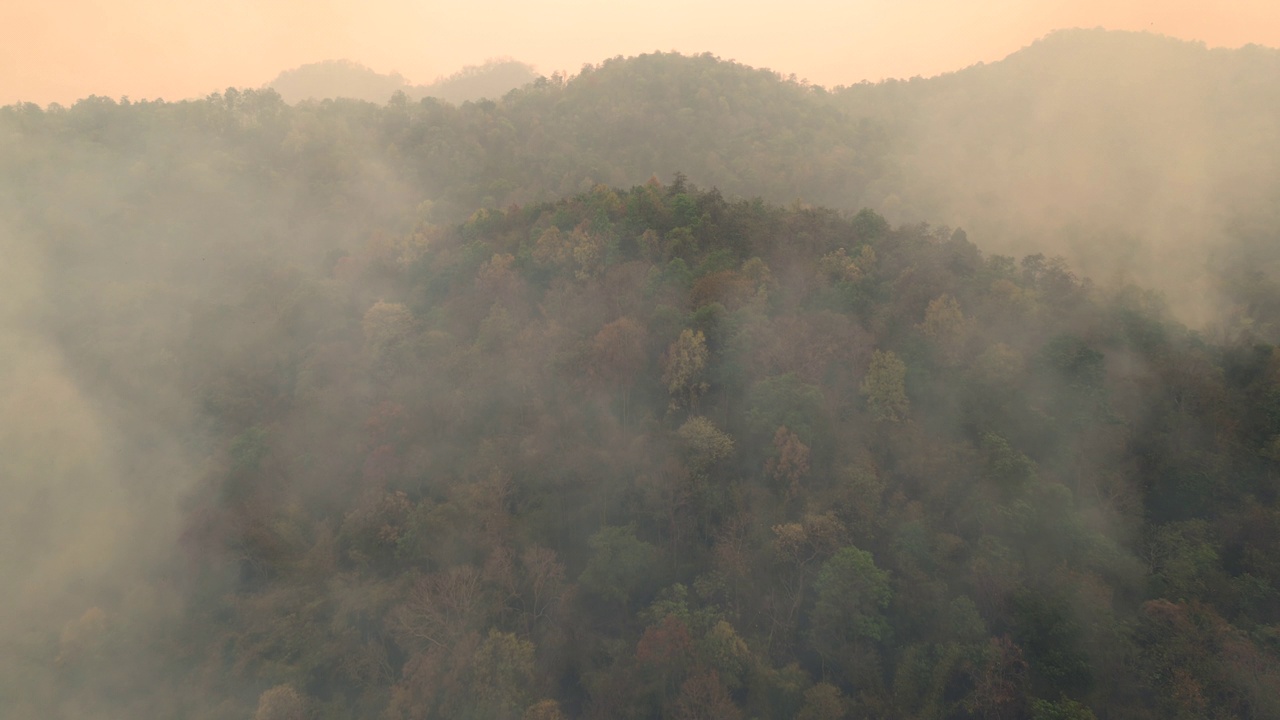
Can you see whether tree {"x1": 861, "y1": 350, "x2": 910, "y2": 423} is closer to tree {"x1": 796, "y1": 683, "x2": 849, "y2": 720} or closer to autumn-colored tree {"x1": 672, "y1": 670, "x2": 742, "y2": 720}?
tree {"x1": 796, "y1": 683, "x2": 849, "y2": 720}

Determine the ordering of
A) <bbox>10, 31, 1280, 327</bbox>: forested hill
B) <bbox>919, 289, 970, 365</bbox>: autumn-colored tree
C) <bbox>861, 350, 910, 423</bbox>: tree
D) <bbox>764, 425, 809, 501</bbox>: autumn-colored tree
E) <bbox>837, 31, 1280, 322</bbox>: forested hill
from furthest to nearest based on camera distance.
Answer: <bbox>10, 31, 1280, 327</bbox>: forested hill < <bbox>837, 31, 1280, 322</bbox>: forested hill < <bbox>919, 289, 970, 365</bbox>: autumn-colored tree < <bbox>861, 350, 910, 423</bbox>: tree < <bbox>764, 425, 809, 501</bbox>: autumn-colored tree

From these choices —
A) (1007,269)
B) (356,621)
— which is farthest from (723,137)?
(356,621)

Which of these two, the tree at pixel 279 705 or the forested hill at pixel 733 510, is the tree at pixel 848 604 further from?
the tree at pixel 279 705

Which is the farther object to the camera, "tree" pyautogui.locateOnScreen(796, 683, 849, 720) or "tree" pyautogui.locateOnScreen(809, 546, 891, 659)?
"tree" pyautogui.locateOnScreen(809, 546, 891, 659)

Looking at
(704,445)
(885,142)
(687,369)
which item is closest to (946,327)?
(687,369)

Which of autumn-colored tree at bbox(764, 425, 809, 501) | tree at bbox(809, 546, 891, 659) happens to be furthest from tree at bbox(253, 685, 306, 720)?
autumn-colored tree at bbox(764, 425, 809, 501)

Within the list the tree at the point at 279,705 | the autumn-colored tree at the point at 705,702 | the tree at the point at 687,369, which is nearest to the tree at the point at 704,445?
the tree at the point at 687,369
